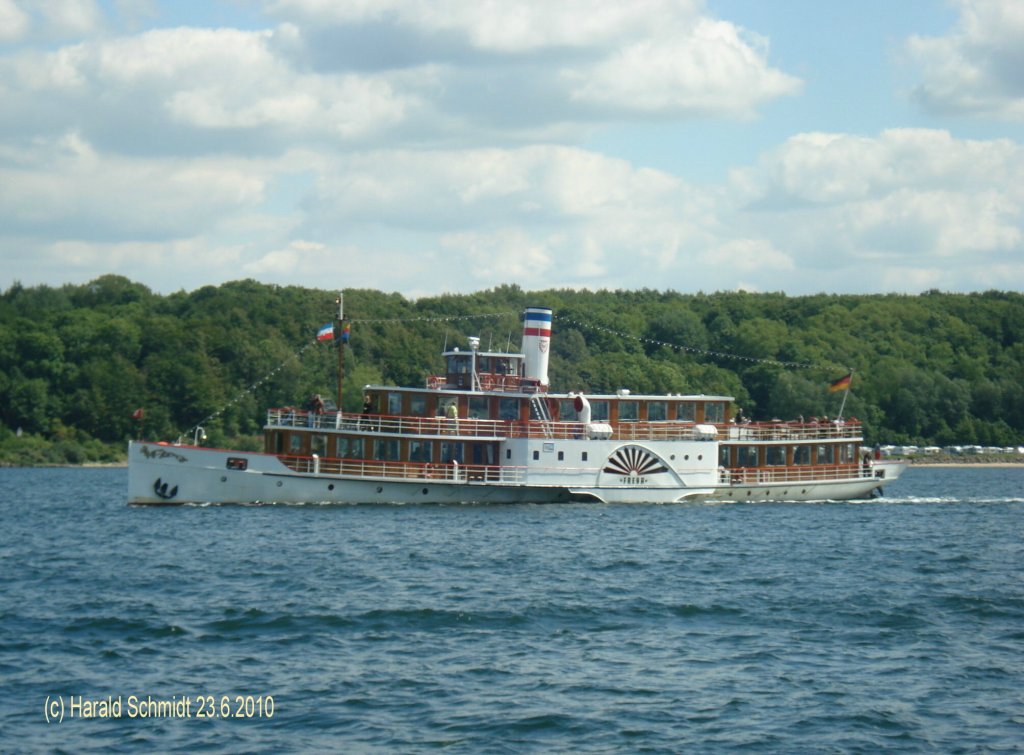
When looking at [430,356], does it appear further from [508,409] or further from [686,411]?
[508,409]

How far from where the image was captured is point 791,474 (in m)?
57.4

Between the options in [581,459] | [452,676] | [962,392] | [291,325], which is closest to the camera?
[452,676]

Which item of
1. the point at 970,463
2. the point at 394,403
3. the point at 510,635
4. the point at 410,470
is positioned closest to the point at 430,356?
the point at 970,463

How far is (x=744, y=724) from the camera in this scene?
2059 centimetres

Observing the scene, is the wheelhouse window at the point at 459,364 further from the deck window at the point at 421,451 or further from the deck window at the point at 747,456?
the deck window at the point at 747,456

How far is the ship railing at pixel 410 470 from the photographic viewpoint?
50.1 meters

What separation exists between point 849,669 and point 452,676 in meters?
6.87

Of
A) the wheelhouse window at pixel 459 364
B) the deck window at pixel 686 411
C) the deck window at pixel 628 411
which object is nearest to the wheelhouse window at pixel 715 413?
the deck window at pixel 686 411

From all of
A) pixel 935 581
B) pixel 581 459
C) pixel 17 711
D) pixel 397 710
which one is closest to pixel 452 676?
pixel 397 710

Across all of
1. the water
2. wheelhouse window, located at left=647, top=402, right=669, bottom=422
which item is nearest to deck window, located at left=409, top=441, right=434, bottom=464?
the water

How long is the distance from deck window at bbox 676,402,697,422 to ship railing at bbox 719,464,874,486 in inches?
95.2

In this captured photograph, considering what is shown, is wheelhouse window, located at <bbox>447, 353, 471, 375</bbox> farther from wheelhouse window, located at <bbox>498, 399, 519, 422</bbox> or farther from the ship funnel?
the ship funnel

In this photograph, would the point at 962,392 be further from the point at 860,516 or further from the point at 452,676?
the point at 452,676

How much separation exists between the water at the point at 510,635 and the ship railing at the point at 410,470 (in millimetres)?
3709
